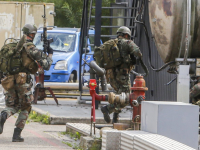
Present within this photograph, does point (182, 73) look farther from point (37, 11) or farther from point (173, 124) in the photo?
point (37, 11)

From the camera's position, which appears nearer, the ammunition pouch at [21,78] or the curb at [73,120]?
the ammunition pouch at [21,78]

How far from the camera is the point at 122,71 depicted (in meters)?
9.64

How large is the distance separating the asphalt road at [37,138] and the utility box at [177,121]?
202 cm

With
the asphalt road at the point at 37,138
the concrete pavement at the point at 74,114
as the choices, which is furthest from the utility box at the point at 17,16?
→ the asphalt road at the point at 37,138

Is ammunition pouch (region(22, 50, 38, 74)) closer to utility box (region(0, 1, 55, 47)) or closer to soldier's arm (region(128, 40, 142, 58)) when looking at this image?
soldier's arm (region(128, 40, 142, 58))

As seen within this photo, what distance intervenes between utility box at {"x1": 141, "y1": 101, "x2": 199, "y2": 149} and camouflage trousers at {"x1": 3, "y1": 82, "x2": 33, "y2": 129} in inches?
109

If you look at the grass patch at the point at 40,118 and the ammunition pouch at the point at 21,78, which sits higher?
the ammunition pouch at the point at 21,78

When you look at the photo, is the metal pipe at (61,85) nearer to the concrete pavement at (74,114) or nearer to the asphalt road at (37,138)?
the concrete pavement at (74,114)

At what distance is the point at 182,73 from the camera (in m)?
7.04

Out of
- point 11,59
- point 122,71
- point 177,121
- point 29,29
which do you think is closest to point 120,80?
point 122,71

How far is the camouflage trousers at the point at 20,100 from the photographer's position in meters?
8.27

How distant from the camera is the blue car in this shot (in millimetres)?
17281

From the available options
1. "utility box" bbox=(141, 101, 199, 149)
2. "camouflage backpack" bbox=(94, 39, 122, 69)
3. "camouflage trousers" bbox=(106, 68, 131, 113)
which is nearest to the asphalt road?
"camouflage trousers" bbox=(106, 68, 131, 113)

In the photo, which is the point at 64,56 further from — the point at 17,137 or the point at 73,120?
the point at 17,137
